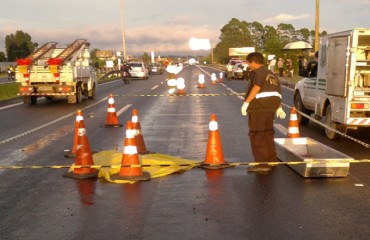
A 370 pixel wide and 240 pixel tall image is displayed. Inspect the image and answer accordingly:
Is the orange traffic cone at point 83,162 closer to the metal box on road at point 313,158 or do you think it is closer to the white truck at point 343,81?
the metal box on road at point 313,158

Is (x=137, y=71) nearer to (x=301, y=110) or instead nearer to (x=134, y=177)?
(x=301, y=110)

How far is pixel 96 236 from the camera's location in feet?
15.1

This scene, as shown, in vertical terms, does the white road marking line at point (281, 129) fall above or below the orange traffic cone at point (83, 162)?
below

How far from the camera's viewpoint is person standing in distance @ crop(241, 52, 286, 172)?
717cm

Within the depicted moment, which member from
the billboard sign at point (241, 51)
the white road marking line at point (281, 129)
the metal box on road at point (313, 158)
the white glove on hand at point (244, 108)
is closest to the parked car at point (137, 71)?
the white road marking line at point (281, 129)

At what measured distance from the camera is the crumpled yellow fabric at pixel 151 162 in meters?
7.09

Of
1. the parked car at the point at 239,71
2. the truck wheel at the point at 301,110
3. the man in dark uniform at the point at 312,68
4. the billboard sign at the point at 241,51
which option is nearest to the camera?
the man in dark uniform at the point at 312,68

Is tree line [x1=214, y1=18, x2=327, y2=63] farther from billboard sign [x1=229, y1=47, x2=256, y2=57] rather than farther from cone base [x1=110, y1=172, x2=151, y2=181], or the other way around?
cone base [x1=110, y1=172, x2=151, y2=181]

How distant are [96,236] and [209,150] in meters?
3.30

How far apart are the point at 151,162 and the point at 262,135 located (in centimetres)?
181

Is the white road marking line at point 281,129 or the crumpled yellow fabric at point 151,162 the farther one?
the white road marking line at point 281,129

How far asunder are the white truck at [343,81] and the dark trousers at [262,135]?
2.79 metres

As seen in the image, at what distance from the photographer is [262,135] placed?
24.0 ft

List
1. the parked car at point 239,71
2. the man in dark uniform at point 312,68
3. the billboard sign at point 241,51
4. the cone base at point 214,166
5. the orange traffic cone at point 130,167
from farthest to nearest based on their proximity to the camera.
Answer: the billboard sign at point 241,51 < the parked car at point 239,71 < the man in dark uniform at point 312,68 < the cone base at point 214,166 < the orange traffic cone at point 130,167
